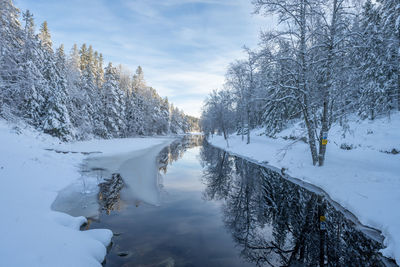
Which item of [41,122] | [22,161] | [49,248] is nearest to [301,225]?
[49,248]

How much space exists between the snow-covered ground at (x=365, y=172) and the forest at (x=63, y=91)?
1479 cm

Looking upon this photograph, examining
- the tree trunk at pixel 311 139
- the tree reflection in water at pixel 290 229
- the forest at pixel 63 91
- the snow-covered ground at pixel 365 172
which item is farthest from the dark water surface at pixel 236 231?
the forest at pixel 63 91

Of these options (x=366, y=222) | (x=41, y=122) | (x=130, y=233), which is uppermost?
(x=41, y=122)

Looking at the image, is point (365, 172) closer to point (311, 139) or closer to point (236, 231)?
point (311, 139)

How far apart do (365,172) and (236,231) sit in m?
7.17

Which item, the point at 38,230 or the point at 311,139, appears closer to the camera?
the point at 38,230

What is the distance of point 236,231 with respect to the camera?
20.5ft

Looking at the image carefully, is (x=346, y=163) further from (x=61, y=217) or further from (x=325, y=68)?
(x=61, y=217)

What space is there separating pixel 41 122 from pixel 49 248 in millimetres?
24725

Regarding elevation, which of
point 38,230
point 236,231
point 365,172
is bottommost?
point 236,231

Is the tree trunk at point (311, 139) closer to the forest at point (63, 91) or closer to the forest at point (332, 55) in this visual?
the forest at point (332, 55)

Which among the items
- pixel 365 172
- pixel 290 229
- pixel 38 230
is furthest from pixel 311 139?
pixel 38 230

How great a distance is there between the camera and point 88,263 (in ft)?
12.7

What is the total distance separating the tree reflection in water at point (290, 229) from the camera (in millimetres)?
4891
